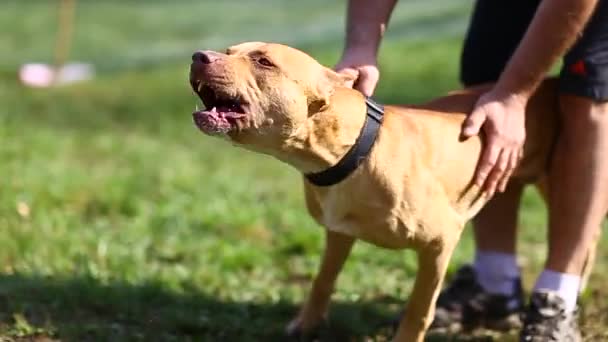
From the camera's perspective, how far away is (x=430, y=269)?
12.0 ft

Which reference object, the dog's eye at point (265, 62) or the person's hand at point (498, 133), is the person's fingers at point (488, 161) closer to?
the person's hand at point (498, 133)

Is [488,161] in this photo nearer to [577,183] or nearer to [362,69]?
[577,183]

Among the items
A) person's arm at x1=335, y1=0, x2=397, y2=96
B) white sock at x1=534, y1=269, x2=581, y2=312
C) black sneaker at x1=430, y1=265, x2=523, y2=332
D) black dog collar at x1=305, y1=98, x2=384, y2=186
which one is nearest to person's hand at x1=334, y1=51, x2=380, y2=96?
person's arm at x1=335, y1=0, x2=397, y2=96

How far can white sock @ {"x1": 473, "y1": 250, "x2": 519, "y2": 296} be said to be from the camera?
4527mm

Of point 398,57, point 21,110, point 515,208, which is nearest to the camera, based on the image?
point 515,208

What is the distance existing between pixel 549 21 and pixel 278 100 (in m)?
1.08

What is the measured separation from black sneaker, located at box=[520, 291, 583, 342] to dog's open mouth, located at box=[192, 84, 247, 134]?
4.90 ft

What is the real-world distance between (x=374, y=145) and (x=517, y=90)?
0.68 meters

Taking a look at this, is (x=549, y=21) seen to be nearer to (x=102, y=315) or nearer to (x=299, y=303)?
(x=299, y=303)

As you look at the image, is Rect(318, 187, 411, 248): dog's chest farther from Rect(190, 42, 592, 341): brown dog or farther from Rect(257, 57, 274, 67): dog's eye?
Rect(257, 57, 274, 67): dog's eye

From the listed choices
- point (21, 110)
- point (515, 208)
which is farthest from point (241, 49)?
point (21, 110)

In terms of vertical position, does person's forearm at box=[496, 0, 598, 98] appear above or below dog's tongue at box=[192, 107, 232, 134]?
above

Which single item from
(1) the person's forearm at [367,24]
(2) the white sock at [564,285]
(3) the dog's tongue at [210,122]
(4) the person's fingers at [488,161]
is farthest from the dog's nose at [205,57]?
(2) the white sock at [564,285]

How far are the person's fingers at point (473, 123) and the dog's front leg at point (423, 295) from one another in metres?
0.40
